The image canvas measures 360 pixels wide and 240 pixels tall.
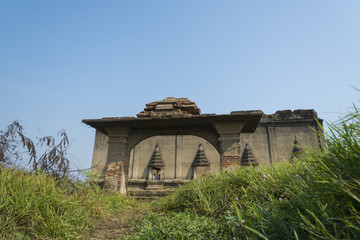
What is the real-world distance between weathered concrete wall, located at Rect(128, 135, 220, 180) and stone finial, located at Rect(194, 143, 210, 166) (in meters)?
0.30

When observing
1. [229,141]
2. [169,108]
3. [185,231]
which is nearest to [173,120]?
[169,108]

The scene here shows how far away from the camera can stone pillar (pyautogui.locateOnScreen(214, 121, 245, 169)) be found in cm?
860

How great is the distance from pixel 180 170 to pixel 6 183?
14652 millimetres

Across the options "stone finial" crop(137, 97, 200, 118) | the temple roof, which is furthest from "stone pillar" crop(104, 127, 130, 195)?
"stone finial" crop(137, 97, 200, 118)

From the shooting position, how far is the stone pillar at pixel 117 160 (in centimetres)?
914

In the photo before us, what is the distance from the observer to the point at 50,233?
10.3 ft

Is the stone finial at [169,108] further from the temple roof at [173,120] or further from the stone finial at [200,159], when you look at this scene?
the stone finial at [200,159]

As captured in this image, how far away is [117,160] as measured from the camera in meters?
9.45

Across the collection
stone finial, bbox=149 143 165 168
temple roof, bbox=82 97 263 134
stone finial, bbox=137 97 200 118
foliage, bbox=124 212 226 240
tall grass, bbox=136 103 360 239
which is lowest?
foliage, bbox=124 212 226 240

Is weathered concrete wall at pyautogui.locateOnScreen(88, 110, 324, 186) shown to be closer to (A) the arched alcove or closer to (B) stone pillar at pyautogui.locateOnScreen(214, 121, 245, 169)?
(A) the arched alcove

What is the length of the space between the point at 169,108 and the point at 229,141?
3411 millimetres

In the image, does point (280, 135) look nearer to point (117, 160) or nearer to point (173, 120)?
point (173, 120)

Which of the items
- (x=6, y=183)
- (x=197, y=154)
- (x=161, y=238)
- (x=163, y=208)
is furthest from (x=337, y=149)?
(x=197, y=154)

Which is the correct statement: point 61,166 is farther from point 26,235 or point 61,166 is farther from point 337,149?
point 337,149
